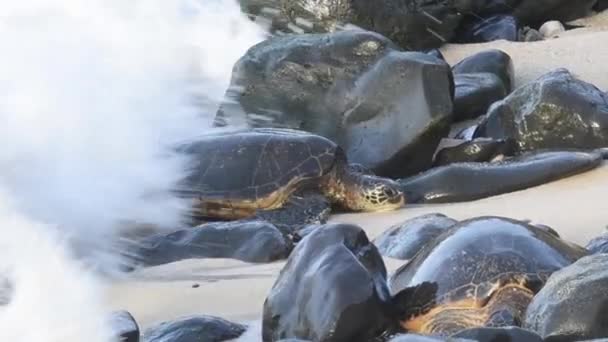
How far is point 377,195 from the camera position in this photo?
19.0 ft

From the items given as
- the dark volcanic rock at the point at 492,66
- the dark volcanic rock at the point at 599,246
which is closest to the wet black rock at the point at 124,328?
the dark volcanic rock at the point at 599,246

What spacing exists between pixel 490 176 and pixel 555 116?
0.88 meters

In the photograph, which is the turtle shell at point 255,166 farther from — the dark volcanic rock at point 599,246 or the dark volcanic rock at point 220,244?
A: the dark volcanic rock at point 599,246

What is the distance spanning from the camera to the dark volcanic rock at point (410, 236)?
14.0ft

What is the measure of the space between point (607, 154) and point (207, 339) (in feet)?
10.7

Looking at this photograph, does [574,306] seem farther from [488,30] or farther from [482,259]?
[488,30]

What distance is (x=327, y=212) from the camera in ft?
19.4

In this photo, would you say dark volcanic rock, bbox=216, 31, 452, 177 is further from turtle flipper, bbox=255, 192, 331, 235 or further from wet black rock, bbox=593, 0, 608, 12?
wet black rock, bbox=593, 0, 608, 12

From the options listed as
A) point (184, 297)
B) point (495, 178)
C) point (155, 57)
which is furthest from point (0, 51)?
point (184, 297)

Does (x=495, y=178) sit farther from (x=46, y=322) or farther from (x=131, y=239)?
(x=46, y=322)

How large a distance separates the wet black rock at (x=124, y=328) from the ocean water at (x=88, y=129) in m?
0.05

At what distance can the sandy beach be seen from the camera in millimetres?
4012

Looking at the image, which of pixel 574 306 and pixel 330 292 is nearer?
pixel 574 306

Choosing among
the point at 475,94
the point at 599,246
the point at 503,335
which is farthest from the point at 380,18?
the point at 503,335
